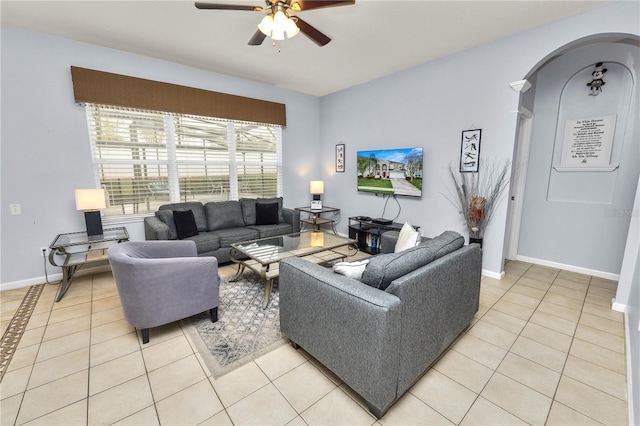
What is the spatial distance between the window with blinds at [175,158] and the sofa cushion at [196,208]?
0.82 feet

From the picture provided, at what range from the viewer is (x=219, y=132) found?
4.41 m

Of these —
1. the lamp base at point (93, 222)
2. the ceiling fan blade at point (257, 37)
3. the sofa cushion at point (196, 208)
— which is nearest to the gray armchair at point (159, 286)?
the lamp base at point (93, 222)

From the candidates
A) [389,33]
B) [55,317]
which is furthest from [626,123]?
[55,317]

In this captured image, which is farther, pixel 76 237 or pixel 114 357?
pixel 76 237

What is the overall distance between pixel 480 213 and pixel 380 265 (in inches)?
90.8

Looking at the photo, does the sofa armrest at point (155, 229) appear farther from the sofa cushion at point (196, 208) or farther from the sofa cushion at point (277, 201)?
the sofa cushion at point (277, 201)

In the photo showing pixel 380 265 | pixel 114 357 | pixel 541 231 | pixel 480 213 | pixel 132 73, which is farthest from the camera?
pixel 541 231

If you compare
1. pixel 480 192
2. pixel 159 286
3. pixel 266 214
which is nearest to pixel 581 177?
pixel 480 192

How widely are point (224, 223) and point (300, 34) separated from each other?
8.95ft

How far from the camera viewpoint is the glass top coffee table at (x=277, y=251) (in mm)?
2738

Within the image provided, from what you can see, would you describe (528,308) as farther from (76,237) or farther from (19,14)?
(19,14)

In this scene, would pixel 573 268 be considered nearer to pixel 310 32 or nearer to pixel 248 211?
pixel 310 32

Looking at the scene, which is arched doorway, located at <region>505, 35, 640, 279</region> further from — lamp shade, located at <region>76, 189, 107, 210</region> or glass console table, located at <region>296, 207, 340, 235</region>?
lamp shade, located at <region>76, 189, 107, 210</region>

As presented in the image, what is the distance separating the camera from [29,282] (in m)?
3.16
